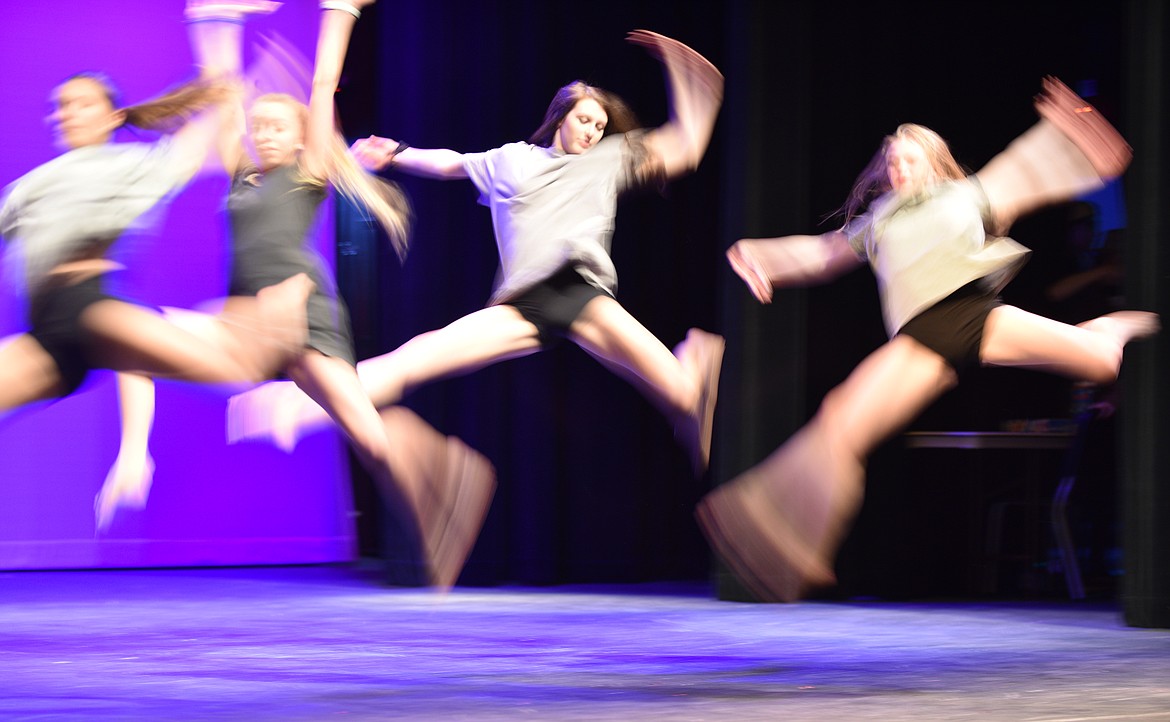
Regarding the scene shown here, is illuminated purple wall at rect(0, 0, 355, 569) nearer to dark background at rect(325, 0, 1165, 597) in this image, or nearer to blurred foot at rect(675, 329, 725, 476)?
dark background at rect(325, 0, 1165, 597)

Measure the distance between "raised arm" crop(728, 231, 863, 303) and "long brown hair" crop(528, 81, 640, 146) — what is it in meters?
0.55

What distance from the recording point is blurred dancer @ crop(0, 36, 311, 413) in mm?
4492

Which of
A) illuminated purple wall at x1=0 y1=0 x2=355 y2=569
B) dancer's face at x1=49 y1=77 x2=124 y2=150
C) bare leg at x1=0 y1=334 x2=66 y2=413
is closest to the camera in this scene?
bare leg at x1=0 y1=334 x2=66 y2=413

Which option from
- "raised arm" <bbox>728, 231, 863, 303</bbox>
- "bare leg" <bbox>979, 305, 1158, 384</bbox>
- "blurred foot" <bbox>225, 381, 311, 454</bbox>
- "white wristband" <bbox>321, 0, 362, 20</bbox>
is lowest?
"blurred foot" <bbox>225, 381, 311, 454</bbox>

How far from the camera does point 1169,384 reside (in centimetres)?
600

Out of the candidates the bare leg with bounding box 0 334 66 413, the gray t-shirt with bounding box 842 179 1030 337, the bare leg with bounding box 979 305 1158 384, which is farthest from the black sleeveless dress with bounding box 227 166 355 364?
the bare leg with bounding box 979 305 1158 384

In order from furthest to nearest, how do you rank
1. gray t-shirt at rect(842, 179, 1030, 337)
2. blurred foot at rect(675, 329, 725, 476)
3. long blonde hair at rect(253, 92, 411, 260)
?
blurred foot at rect(675, 329, 725, 476), gray t-shirt at rect(842, 179, 1030, 337), long blonde hair at rect(253, 92, 411, 260)

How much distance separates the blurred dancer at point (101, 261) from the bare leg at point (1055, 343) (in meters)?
2.14

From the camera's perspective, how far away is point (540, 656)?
4992 mm

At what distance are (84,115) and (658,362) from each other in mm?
1887

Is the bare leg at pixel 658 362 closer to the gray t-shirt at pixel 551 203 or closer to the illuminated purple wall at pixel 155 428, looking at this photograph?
the gray t-shirt at pixel 551 203

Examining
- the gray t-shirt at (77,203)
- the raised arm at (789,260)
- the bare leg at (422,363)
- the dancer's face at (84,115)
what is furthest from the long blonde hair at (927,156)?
the dancer's face at (84,115)

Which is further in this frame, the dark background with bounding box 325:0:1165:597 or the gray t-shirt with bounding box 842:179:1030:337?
the dark background with bounding box 325:0:1165:597

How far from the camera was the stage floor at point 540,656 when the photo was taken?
4051mm
